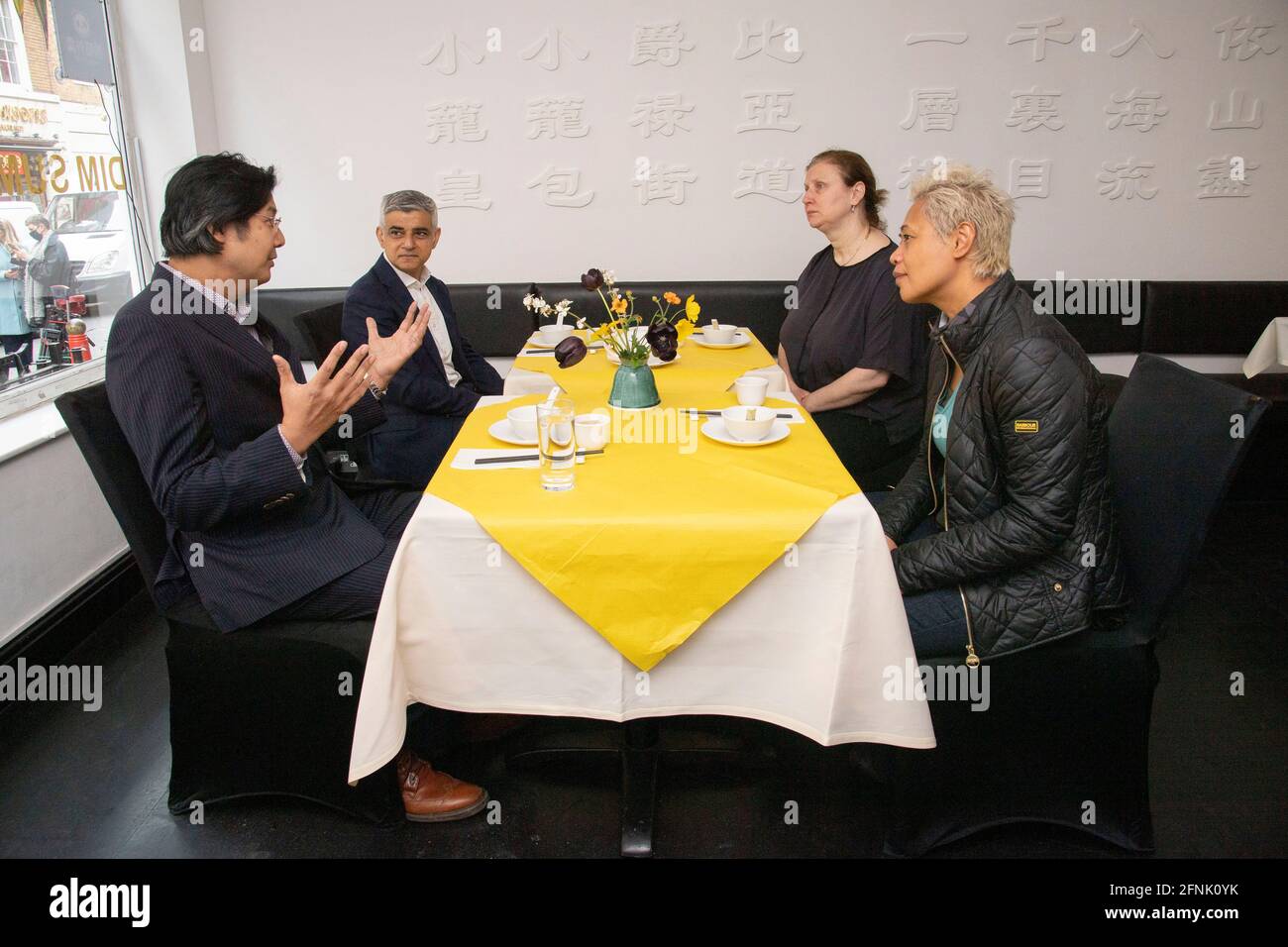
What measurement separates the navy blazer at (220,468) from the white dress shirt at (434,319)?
89 centimetres

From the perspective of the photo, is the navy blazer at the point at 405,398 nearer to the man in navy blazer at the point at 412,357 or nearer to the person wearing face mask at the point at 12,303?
the man in navy blazer at the point at 412,357

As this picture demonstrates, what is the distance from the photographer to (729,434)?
201 cm

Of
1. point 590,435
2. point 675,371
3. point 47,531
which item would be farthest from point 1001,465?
point 47,531

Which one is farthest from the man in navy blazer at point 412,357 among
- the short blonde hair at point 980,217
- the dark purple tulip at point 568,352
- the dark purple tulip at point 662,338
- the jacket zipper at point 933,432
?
the short blonde hair at point 980,217

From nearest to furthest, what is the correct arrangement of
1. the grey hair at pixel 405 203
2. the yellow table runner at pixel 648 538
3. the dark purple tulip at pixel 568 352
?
the yellow table runner at pixel 648 538, the dark purple tulip at pixel 568 352, the grey hair at pixel 405 203

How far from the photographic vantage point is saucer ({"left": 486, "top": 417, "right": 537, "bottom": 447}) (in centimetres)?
201

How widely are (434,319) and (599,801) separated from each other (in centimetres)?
157

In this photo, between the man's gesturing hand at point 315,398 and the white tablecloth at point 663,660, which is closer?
the white tablecloth at point 663,660

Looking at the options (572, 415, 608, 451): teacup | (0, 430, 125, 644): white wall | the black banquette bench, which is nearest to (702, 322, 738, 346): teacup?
the black banquette bench

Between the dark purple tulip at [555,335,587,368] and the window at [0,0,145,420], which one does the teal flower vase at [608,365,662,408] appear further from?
the window at [0,0,145,420]

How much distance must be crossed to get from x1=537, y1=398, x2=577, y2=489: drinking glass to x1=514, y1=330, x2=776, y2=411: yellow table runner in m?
0.51

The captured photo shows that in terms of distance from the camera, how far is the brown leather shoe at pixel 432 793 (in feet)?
6.70
